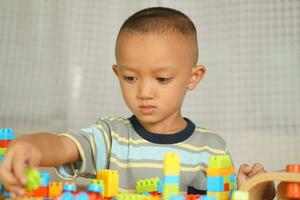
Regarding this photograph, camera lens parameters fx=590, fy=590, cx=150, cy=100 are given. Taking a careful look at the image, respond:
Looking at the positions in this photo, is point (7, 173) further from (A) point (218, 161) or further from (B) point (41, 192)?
(A) point (218, 161)

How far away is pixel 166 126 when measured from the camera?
0.99 metres

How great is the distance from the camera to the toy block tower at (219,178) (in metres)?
0.71

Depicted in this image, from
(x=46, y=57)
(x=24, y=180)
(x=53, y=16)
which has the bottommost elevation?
(x=24, y=180)

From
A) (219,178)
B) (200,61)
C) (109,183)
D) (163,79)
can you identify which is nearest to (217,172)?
(219,178)

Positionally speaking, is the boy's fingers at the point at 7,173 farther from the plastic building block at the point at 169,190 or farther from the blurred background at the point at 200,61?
the blurred background at the point at 200,61

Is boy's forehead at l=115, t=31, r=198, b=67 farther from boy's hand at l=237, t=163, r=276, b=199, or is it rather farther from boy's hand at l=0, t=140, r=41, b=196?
boy's hand at l=0, t=140, r=41, b=196

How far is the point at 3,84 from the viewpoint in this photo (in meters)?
1.63

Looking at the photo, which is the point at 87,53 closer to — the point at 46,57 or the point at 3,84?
the point at 46,57

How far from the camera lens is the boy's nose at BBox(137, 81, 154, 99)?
34.7 inches

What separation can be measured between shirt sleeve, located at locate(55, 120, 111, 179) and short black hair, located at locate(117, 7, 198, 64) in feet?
0.54

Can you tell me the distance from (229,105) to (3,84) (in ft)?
2.05

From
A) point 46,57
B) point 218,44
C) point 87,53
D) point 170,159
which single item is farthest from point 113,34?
point 170,159

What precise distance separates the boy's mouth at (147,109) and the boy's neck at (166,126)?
2.3 inches

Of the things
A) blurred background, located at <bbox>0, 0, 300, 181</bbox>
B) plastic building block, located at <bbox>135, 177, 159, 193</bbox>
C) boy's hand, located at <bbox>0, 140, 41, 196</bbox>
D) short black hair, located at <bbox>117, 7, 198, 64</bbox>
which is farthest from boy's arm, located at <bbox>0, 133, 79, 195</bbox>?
blurred background, located at <bbox>0, 0, 300, 181</bbox>
